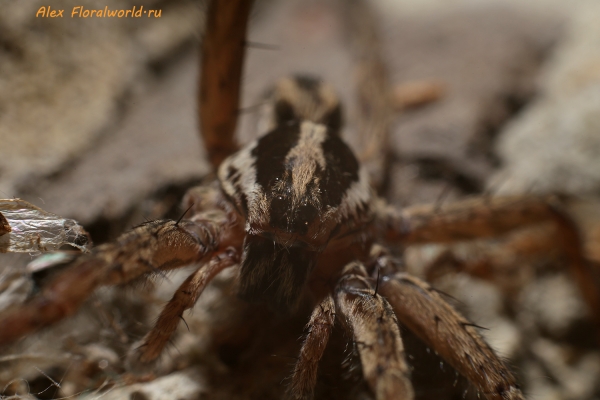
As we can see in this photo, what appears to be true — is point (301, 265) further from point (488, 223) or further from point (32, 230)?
point (488, 223)

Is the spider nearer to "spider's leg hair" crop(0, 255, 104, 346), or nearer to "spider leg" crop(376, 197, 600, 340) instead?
"spider's leg hair" crop(0, 255, 104, 346)

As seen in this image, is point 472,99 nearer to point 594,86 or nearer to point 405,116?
point 405,116

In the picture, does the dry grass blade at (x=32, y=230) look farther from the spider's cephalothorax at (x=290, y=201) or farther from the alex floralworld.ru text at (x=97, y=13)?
the alex floralworld.ru text at (x=97, y=13)

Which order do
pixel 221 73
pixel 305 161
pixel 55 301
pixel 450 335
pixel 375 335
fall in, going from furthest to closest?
pixel 221 73, pixel 305 161, pixel 450 335, pixel 375 335, pixel 55 301

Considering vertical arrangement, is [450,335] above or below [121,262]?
below

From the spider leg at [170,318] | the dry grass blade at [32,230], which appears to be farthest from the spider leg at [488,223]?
the dry grass blade at [32,230]

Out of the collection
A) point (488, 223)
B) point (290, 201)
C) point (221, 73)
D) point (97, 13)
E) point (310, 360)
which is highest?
point (97, 13)

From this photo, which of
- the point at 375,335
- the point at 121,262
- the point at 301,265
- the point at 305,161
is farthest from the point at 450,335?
the point at 121,262
